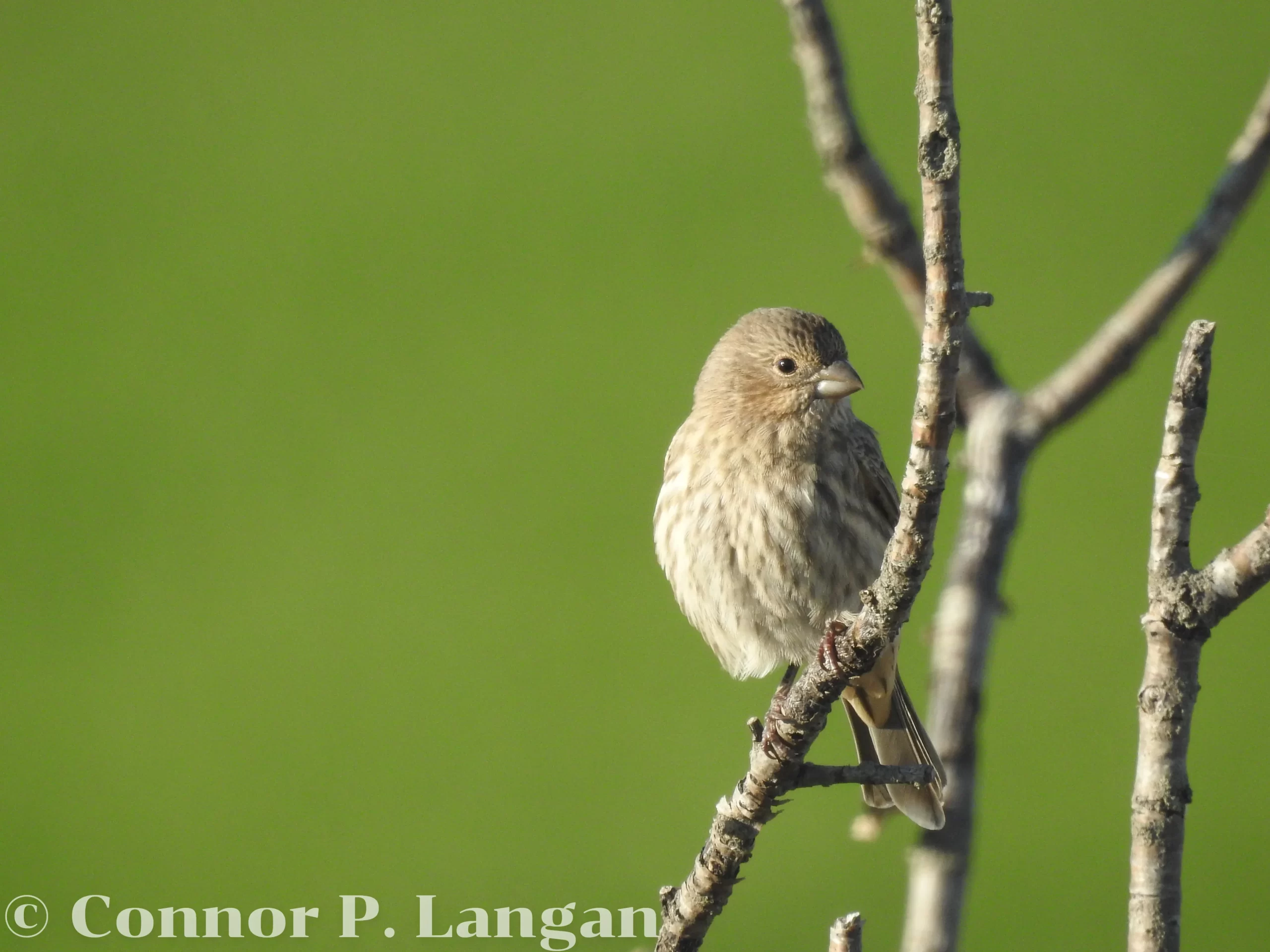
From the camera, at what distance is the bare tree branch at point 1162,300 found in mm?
3096

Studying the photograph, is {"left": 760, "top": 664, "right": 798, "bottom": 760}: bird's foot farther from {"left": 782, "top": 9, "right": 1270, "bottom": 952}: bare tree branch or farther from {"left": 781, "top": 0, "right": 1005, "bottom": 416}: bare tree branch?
{"left": 781, "top": 0, "right": 1005, "bottom": 416}: bare tree branch

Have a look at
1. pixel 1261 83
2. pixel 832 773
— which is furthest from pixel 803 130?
pixel 832 773

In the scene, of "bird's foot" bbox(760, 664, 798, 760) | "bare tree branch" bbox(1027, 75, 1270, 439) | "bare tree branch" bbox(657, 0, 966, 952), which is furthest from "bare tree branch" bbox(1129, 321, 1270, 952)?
"bare tree branch" bbox(1027, 75, 1270, 439)

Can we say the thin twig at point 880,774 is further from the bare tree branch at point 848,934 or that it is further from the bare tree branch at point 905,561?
the bare tree branch at point 848,934

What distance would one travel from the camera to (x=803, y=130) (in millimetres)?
6535

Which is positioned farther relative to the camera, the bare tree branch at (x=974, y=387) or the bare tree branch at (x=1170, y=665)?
the bare tree branch at (x=974, y=387)

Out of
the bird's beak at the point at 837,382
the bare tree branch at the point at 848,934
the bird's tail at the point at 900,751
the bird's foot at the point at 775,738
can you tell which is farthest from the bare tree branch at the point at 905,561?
the bird's beak at the point at 837,382

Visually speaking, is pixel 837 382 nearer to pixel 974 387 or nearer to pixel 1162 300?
pixel 974 387

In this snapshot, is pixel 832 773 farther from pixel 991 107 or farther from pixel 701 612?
pixel 991 107

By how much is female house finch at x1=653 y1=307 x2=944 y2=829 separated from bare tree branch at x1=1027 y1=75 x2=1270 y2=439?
461 mm

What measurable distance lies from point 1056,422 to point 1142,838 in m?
1.27

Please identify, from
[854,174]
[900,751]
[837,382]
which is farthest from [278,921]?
[854,174]

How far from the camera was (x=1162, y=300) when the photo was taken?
312 centimetres

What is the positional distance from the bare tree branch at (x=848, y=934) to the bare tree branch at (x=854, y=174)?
4.40 ft
